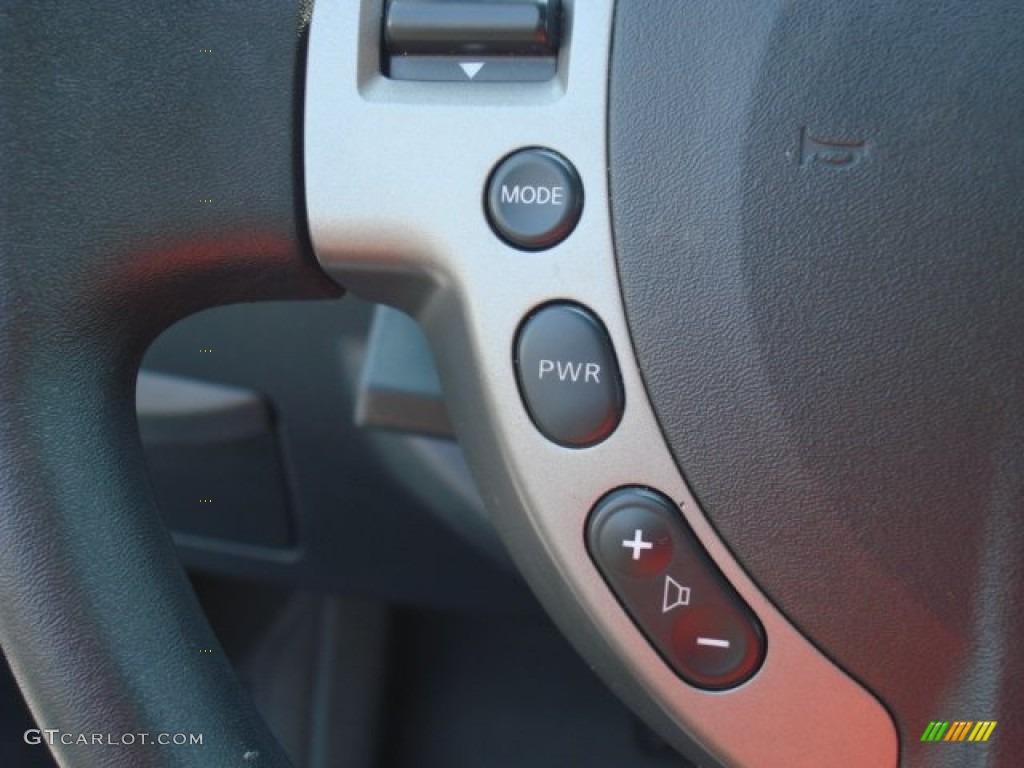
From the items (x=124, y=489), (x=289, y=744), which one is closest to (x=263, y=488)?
(x=289, y=744)

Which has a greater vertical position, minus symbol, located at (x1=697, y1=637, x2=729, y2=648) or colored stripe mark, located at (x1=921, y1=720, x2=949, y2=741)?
minus symbol, located at (x1=697, y1=637, x2=729, y2=648)

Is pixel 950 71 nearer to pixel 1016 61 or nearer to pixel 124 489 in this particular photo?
pixel 1016 61

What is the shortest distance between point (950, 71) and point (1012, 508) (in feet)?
0.73

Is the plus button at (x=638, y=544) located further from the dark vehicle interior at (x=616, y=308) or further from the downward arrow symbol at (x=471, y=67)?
the downward arrow symbol at (x=471, y=67)

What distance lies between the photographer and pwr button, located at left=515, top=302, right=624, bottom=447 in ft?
2.21

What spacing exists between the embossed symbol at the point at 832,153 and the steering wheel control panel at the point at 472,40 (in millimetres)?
138

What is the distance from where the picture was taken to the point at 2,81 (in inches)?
26.9

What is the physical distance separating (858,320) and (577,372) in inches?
5.7

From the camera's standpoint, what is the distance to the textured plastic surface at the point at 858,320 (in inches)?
25.8

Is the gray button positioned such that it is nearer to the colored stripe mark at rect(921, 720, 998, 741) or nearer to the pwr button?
the pwr button

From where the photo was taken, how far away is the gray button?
0.67 meters

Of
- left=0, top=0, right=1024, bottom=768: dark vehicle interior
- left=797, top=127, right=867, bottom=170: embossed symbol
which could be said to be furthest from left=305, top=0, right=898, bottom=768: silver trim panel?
left=797, top=127, right=867, bottom=170: embossed symbol

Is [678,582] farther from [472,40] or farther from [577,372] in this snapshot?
[472,40]

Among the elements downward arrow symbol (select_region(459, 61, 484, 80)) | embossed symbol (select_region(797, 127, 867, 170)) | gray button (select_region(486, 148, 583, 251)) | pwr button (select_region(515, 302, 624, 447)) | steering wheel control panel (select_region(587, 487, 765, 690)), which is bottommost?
steering wheel control panel (select_region(587, 487, 765, 690))
